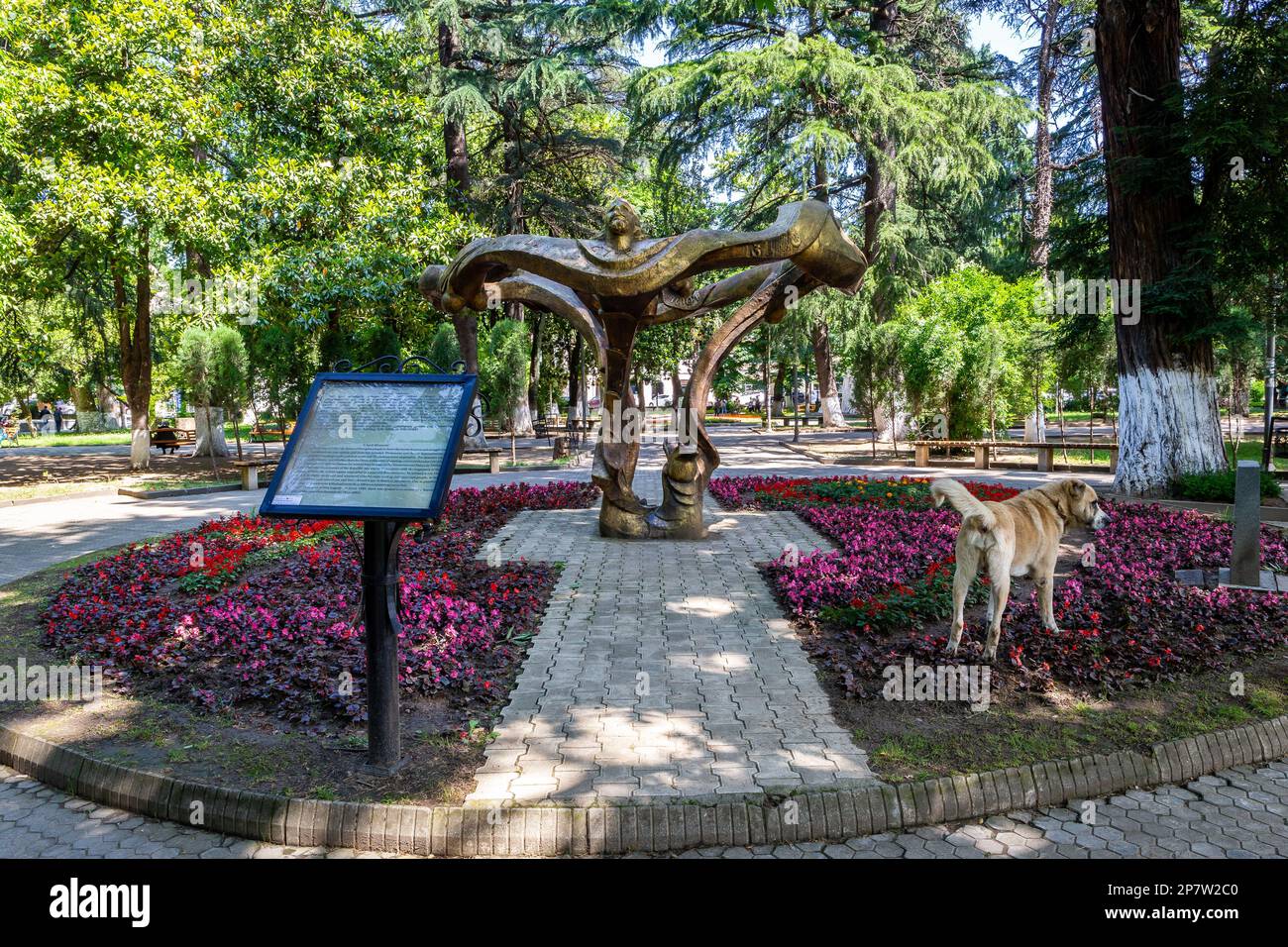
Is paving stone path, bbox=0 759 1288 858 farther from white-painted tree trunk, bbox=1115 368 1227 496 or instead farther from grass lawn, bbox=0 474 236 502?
grass lawn, bbox=0 474 236 502

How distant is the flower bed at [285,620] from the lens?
532 centimetres

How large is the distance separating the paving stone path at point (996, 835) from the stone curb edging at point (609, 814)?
2.1 inches

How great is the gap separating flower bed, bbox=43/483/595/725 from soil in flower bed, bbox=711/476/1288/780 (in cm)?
245

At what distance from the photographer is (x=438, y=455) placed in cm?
409

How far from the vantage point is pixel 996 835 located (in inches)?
152

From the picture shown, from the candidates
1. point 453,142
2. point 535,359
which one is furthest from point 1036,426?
→ point 453,142

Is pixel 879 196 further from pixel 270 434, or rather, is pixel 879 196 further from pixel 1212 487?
pixel 270 434

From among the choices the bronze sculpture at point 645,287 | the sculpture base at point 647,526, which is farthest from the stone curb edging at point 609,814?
the sculpture base at point 647,526

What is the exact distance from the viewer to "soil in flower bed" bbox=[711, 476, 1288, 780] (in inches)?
180

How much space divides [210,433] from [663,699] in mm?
21601

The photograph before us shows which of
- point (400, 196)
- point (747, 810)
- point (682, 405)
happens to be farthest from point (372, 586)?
point (400, 196)

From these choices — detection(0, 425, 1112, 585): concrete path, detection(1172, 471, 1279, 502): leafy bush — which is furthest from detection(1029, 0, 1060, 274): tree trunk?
detection(1172, 471, 1279, 502): leafy bush

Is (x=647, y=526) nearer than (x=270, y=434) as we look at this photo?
Yes

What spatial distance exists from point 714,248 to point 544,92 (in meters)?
17.0
